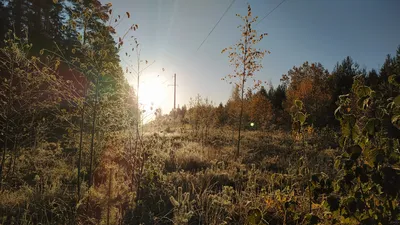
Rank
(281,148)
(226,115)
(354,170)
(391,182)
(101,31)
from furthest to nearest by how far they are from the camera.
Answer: (226,115) < (281,148) < (101,31) < (354,170) < (391,182)

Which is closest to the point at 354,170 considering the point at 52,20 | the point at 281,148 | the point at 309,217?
the point at 309,217

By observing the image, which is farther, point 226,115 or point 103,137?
point 226,115

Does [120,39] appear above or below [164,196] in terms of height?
above

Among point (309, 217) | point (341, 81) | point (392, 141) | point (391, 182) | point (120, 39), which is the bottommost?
point (309, 217)

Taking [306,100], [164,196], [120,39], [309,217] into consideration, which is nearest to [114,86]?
[120,39]

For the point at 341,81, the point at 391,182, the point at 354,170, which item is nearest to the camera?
the point at 391,182

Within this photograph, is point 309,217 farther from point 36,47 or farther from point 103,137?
point 36,47

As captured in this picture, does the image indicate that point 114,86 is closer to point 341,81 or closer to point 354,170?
point 354,170

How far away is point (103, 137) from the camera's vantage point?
5.25 meters

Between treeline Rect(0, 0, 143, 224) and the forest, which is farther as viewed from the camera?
treeline Rect(0, 0, 143, 224)

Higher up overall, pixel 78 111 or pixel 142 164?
pixel 78 111

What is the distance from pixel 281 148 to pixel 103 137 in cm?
638

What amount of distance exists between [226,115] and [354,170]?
22.5m

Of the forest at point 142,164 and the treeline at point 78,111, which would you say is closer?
the forest at point 142,164
